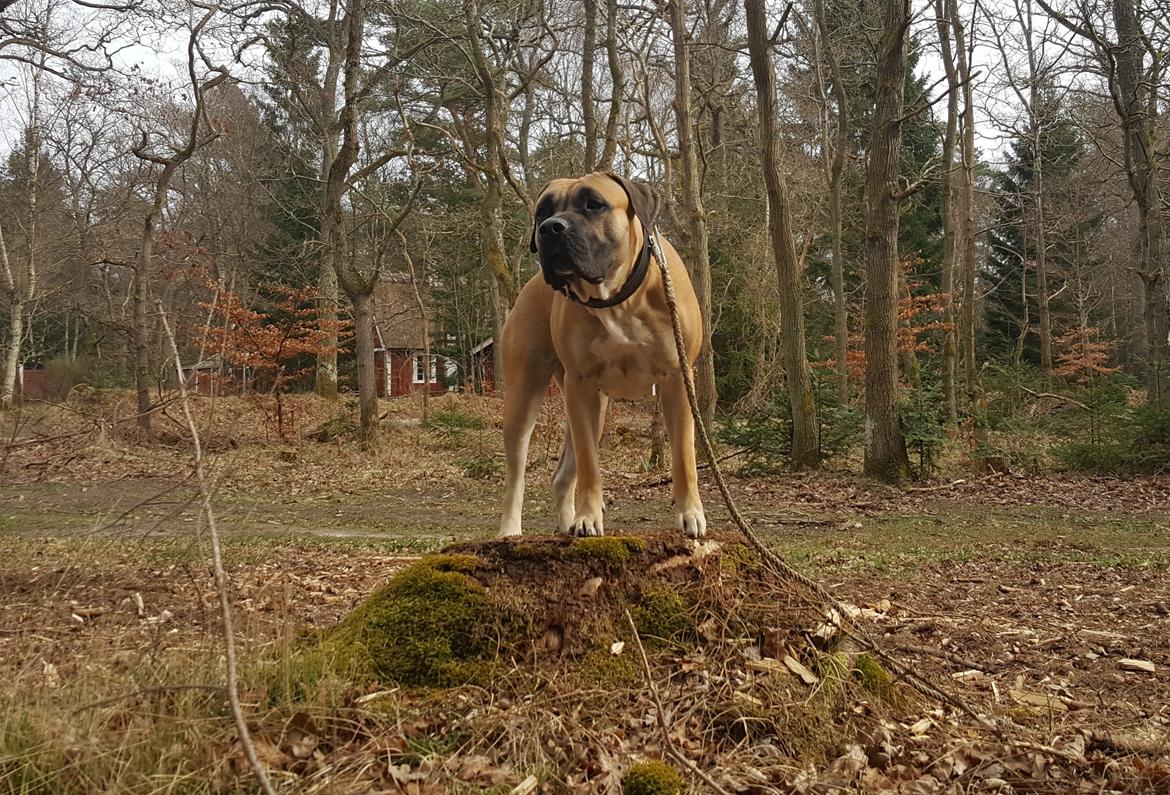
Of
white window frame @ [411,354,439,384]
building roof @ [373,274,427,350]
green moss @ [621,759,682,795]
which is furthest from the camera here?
white window frame @ [411,354,439,384]

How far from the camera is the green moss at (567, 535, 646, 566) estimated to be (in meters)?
3.74

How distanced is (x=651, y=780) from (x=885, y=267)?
12.0m

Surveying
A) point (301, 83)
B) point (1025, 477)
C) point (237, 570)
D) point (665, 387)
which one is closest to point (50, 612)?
point (237, 570)

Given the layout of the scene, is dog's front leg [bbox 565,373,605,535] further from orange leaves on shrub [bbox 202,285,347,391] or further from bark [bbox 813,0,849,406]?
orange leaves on shrub [bbox 202,285,347,391]

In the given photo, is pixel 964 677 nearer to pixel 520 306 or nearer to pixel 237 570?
pixel 520 306

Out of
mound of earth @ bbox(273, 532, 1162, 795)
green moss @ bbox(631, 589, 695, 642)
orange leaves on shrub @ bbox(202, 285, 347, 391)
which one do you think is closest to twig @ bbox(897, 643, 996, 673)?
mound of earth @ bbox(273, 532, 1162, 795)

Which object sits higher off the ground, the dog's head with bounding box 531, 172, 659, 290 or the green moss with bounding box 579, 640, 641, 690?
the dog's head with bounding box 531, 172, 659, 290

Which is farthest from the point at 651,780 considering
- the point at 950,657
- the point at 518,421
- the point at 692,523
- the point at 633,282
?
the point at 950,657

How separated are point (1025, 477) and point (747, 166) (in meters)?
17.3

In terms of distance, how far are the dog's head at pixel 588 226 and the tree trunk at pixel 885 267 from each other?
1042 cm

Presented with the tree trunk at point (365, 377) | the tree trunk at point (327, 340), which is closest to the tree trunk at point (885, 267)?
the tree trunk at point (365, 377)

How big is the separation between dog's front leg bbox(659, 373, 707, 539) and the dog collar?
0.52m

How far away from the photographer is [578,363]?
411 cm

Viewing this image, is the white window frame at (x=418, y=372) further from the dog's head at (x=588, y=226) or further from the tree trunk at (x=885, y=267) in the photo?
the dog's head at (x=588, y=226)
